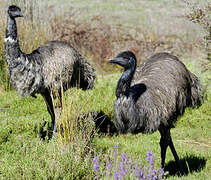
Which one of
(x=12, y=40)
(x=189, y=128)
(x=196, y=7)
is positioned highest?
(x=196, y=7)

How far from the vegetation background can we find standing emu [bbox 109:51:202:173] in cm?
44

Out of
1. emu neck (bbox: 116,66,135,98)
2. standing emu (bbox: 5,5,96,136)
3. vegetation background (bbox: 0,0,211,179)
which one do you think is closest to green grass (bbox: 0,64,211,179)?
vegetation background (bbox: 0,0,211,179)

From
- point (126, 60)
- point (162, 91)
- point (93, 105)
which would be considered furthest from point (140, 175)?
point (93, 105)

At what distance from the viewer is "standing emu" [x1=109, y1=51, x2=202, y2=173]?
14.8 ft

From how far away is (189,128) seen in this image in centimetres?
738

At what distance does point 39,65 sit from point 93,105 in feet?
6.37

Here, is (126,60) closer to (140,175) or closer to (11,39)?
(140,175)

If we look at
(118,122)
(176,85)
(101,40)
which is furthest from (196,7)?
(101,40)

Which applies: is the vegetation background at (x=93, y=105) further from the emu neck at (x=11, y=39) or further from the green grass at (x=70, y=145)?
the emu neck at (x=11, y=39)

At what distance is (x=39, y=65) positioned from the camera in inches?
251

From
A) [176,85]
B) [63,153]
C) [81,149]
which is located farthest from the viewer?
[176,85]

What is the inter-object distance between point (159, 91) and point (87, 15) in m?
12.4

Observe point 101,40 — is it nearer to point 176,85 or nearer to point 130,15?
point 130,15

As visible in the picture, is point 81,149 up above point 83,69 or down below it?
below
